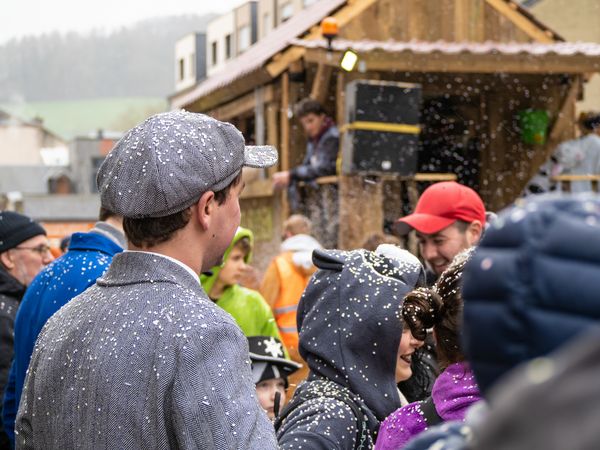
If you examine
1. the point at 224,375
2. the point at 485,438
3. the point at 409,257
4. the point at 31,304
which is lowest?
the point at 31,304

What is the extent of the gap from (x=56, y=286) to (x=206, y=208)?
1.59 meters

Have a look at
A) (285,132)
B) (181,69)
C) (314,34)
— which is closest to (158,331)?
(285,132)

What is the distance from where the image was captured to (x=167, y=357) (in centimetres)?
223

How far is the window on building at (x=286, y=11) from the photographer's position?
Answer: 35125mm

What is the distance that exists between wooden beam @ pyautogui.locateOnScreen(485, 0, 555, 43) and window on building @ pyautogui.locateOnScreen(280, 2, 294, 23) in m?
21.8

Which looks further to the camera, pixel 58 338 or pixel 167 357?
pixel 58 338

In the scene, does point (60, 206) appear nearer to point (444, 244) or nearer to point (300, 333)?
point (444, 244)

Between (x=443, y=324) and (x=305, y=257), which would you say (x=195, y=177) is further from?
(x=305, y=257)

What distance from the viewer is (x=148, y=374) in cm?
223

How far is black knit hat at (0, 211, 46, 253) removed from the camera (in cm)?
609

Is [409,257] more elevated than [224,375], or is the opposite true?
[224,375]

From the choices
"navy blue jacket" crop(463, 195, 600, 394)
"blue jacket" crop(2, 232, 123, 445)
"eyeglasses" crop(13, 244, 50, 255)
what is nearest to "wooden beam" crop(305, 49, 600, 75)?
"eyeglasses" crop(13, 244, 50, 255)

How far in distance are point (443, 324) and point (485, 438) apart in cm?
179

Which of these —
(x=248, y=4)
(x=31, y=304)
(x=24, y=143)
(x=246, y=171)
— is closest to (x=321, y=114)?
(x=246, y=171)
